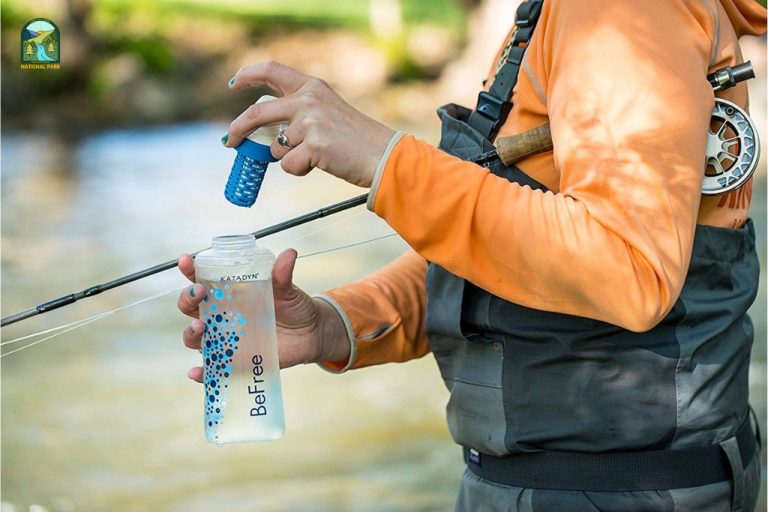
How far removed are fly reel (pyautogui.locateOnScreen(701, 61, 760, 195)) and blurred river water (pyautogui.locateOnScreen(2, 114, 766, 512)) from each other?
1821 mm

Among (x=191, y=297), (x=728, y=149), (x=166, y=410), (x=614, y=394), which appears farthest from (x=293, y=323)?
(x=166, y=410)

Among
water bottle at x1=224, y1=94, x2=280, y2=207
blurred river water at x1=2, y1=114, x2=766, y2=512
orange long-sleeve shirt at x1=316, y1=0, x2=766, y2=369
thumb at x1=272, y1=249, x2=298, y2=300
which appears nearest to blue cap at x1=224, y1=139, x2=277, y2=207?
water bottle at x1=224, y1=94, x2=280, y2=207

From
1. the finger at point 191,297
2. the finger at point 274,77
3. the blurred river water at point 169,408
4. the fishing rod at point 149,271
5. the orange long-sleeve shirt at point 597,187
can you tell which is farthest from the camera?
the blurred river water at point 169,408

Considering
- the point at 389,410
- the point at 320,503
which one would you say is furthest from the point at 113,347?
the point at 320,503

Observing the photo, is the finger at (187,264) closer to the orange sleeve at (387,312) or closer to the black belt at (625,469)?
the orange sleeve at (387,312)

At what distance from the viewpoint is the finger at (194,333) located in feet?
5.77

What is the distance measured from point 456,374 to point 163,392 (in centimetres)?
406

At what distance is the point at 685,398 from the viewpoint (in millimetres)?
1741

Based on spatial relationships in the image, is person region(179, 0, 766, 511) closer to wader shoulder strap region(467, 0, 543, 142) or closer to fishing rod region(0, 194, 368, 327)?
wader shoulder strap region(467, 0, 543, 142)

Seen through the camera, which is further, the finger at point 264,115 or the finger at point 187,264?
the finger at point 187,264

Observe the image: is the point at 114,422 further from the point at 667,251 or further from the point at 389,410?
the point at 667,251

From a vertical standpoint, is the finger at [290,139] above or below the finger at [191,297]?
above

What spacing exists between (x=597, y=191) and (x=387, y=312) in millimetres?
768

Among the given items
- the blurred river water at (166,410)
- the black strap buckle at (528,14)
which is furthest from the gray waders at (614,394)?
the blurred river water at (166,410)
